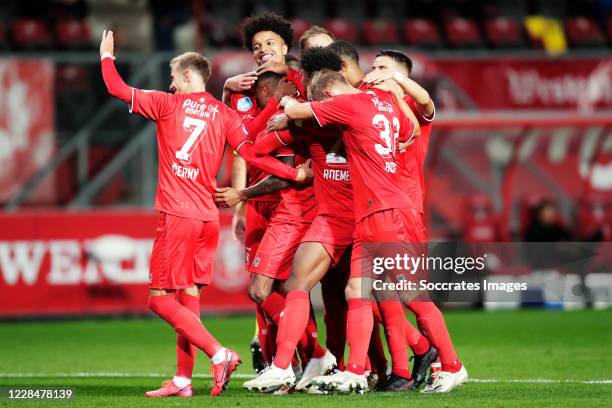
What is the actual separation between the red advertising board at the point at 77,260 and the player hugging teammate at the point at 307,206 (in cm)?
623

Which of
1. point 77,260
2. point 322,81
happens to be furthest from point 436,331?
point 77,260

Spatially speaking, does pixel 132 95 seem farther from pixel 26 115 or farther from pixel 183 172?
pixel 26 115

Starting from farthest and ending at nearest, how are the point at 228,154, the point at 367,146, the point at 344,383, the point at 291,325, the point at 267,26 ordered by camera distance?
1. the point at 228,154
2. the point at 267,26
3. the point at 291,325
4. the point at 367,146
5. the point at 344,383

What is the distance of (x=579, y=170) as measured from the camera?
17625 millimetres

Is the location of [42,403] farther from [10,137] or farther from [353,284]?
[10,137]

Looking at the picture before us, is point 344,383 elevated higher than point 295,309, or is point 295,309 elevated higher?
point 295,309

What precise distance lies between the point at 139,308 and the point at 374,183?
25.3 ft

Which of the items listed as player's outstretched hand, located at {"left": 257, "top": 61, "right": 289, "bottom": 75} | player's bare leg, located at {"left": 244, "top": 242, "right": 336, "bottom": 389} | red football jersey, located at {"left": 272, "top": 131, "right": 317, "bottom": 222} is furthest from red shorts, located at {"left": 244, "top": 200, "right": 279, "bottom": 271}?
player's outstretched hand, located at {"left": 257, "top": 61, "right": 289, "bottom": 75}

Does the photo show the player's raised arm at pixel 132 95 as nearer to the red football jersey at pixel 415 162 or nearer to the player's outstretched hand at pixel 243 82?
the player's outstretched hand at pixel 243 82

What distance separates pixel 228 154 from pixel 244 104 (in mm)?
6696

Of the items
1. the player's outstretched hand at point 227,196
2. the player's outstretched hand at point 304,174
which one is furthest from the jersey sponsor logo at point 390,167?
the player's outstretched hand at point 227,196

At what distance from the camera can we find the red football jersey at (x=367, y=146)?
277 inches

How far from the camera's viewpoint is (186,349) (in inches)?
297

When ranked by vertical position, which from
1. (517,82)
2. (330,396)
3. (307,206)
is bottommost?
(330,396)
